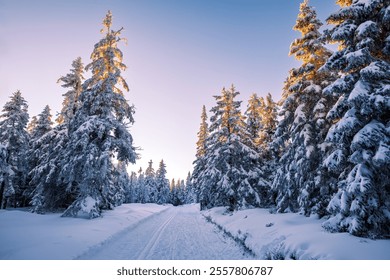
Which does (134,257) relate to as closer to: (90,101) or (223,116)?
(90,101)

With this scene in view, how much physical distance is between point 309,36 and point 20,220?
2083 cm

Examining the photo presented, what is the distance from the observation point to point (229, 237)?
1269cm

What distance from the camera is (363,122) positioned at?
7.86 metres

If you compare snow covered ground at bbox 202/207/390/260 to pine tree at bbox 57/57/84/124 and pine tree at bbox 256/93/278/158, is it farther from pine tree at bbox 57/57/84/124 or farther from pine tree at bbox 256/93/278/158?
pine tree at bbox 57/57/84/124

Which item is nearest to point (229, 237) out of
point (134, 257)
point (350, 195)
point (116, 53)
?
point (134, 257)

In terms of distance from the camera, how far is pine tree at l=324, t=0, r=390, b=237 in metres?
Result: 7.06

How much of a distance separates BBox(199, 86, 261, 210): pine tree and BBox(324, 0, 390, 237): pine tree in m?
12.6

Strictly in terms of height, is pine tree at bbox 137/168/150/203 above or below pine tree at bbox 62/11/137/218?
below

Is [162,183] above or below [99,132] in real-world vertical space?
Result: below

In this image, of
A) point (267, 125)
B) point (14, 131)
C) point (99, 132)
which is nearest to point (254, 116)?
point (267, 125)

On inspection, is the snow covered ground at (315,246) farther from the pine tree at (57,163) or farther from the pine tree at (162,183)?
the pine tree at (162,183)

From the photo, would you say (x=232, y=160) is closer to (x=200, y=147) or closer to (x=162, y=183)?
(x=200, y=147)

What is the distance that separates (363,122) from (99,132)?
14.6m

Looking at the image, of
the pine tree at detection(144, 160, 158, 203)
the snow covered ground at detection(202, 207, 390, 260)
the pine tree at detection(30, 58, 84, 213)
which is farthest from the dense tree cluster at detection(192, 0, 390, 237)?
the pine tree at detection(144, 160, 158, 203)
